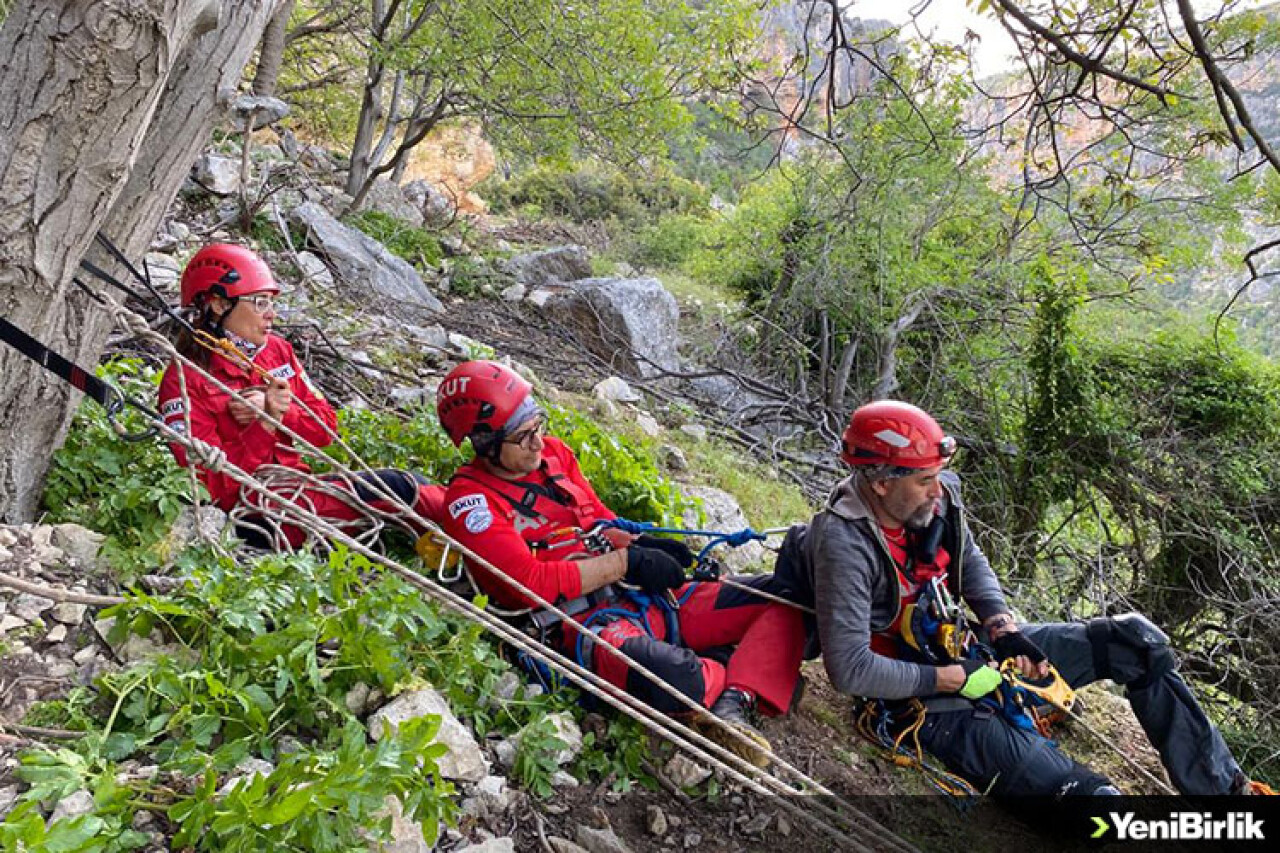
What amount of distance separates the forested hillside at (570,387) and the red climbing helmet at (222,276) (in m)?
0.22

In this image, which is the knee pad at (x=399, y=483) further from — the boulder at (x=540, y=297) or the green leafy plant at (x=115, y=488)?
the boulder at (x=540, y=297)

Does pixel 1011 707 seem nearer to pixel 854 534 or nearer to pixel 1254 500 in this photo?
pixel 854 534

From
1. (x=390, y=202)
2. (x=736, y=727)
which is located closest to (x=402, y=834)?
(x=736, y=727)

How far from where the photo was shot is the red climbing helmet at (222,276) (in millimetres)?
3326

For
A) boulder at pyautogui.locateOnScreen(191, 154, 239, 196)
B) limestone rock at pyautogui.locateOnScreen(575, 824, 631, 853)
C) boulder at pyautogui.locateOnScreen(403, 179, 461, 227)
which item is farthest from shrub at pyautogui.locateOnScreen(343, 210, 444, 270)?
limestone rock at pyautogui.locateOnScreen(575, 824, 631, 853)

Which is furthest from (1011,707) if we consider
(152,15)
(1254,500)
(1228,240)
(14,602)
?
(1228,240)

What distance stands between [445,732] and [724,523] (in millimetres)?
2784

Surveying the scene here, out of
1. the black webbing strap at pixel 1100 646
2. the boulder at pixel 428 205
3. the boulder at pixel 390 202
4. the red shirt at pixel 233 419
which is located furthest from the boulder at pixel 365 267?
the black webbing strap at pixel 1100 646

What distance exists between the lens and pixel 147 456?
2867 mm

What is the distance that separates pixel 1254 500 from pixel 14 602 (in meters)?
8.29

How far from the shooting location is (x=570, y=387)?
7.13 meters

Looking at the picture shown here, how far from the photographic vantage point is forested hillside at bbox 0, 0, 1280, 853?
194 cm

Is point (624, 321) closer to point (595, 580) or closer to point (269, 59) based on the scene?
point (269, 59)

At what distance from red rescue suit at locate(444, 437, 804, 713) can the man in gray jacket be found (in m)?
0.25
